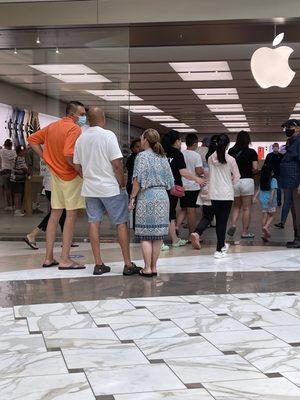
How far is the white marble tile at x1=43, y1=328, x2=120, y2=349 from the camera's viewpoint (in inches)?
138

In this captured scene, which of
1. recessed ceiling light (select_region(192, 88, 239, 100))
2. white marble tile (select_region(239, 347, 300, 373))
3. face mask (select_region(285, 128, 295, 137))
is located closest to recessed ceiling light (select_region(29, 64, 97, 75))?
face mask (select_region(285, 128, 295, 137))

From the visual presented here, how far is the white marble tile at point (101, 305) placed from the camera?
4.38 metres

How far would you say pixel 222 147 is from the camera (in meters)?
6.62

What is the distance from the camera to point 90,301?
4.64m

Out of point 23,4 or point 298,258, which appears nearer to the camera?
point 298,258

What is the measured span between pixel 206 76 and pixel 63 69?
5365 millimetres


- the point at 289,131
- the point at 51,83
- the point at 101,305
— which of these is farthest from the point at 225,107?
the point at 101,305

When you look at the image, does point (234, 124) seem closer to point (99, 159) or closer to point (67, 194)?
point (67, 194)

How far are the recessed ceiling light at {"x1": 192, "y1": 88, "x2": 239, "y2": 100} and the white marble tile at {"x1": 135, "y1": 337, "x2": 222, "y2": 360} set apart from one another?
40.5ft

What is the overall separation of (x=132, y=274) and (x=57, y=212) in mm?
974

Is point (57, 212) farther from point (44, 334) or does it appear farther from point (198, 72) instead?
point (198, 72)

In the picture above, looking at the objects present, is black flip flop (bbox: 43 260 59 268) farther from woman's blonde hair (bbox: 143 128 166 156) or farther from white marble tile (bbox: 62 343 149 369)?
white marble tile (bbox: 62 343 149 369)

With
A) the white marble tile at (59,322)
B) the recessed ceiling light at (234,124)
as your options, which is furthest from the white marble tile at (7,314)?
the recessed ceiling light at (234,124)

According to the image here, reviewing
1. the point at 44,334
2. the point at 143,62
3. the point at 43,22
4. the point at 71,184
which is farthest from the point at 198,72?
the point at 44,334
